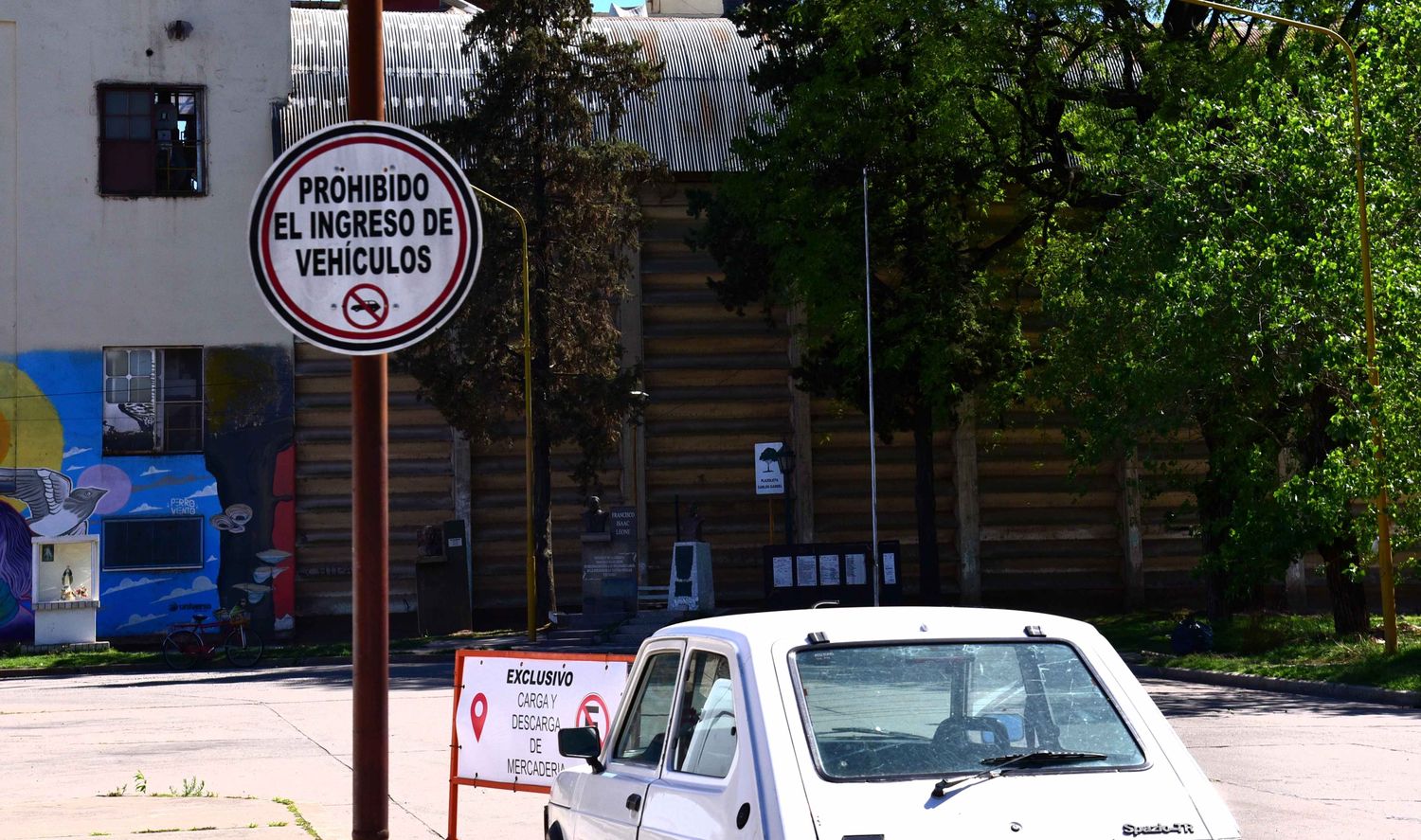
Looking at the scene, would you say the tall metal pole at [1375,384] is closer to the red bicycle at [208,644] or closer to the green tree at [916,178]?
the green tree at [916,178]

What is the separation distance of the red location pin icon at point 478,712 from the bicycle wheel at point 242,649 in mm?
23910

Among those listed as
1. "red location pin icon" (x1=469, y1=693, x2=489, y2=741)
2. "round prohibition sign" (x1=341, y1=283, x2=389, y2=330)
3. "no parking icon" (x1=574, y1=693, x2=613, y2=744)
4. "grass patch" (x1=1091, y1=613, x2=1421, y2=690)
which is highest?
"round prohibition sign" (x1=341, y1=283, x2=389, y2=330)

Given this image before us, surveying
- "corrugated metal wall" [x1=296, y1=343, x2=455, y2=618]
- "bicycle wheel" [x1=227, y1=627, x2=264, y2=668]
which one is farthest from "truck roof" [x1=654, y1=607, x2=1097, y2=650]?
"corrugated metal wall" [x1=296, y1=343, x2=455, y2=618]

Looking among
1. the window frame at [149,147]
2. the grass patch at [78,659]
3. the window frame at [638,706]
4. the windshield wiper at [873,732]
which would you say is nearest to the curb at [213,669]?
the grass patch at [78,659]

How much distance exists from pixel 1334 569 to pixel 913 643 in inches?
927

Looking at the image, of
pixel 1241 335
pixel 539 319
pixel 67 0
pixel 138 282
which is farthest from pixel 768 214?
pixel 67 0

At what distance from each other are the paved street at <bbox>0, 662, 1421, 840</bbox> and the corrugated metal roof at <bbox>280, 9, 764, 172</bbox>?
17071 millimetres

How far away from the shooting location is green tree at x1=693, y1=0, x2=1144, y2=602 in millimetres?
30125

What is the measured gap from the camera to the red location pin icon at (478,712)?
30.6 feet

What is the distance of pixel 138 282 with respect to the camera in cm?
3616

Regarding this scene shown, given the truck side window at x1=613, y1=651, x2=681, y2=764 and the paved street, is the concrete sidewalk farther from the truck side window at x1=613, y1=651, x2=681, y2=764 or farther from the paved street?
the truck side window at x1=613, y1=651, x2=681, y2=764

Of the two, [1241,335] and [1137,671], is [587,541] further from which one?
[1241,335]

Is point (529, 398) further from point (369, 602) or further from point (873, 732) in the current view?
point (873, 732)

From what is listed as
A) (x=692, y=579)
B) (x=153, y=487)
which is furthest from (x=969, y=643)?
(x=153, y=487)
